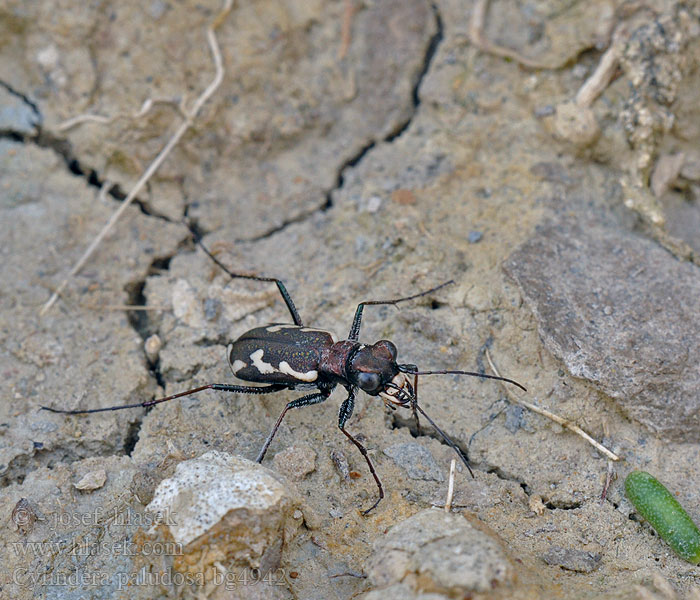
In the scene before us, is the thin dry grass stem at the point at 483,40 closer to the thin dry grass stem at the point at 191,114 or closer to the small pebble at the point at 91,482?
the thin dry grass stem at the point at 191,114

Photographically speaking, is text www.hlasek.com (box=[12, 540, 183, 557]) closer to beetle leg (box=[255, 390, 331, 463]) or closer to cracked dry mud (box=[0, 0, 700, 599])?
cracked dry mud (box=[0, 0, 700, 599])

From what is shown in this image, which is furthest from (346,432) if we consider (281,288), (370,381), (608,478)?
(608,478)

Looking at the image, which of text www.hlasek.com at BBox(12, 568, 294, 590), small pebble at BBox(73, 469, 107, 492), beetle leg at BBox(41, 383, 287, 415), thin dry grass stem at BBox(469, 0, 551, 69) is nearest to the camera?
text www.hlasek.com at BBox(12, 568, 294, 590)

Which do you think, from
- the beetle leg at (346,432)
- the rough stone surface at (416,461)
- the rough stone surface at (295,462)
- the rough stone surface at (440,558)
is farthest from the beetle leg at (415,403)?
the rough stone surface at (440,558)

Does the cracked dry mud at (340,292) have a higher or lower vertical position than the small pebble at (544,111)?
lower

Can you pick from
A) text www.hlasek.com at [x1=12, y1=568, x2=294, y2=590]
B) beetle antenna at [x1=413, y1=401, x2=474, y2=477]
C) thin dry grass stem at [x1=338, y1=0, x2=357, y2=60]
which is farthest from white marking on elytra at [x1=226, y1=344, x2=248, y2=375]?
thin dry grass stem at [x1=338, y1=0, x2=357, y2=60]

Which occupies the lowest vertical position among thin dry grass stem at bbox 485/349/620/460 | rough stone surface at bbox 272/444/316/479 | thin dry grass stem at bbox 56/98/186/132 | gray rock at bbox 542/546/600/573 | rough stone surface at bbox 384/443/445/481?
rough stone surface at bbox 272/444/316/479
